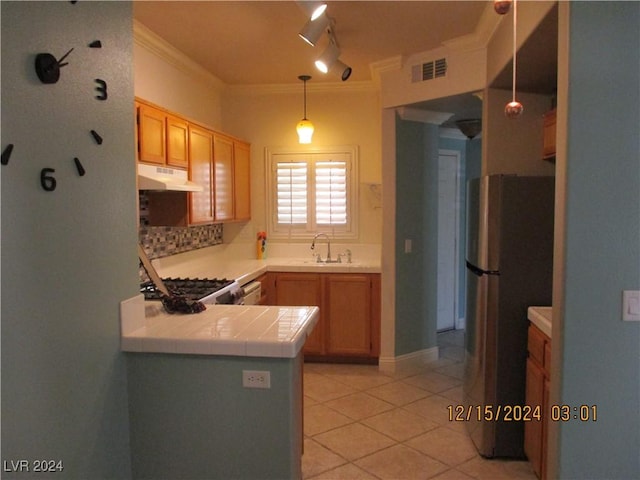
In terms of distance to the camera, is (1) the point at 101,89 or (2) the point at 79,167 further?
(1) the point at 101,89

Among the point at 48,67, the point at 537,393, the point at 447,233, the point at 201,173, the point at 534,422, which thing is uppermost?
the point at 48,67

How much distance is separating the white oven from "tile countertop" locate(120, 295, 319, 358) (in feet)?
4.91

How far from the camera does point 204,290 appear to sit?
3188 mm

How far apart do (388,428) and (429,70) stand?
108 inches

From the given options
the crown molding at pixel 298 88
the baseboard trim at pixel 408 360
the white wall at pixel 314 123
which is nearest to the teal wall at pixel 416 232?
the baseboard trim at pixel 408 360

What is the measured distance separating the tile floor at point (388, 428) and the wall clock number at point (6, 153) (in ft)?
7.18

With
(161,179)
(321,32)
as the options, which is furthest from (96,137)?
(321,32)

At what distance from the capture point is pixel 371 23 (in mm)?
3238

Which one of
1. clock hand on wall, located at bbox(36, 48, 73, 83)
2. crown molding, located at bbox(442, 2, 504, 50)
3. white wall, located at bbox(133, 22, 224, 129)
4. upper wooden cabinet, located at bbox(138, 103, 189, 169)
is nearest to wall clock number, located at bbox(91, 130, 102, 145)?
clock hand on wall, located at bbox(36, 48, 73, 83)

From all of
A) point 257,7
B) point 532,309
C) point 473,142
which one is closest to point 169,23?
point 257,7

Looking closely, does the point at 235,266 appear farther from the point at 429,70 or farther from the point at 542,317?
the point at 542,317

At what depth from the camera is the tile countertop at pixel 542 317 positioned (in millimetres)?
2312

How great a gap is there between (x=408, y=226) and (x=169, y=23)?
2515 millimetres

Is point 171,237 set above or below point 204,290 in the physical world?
above
